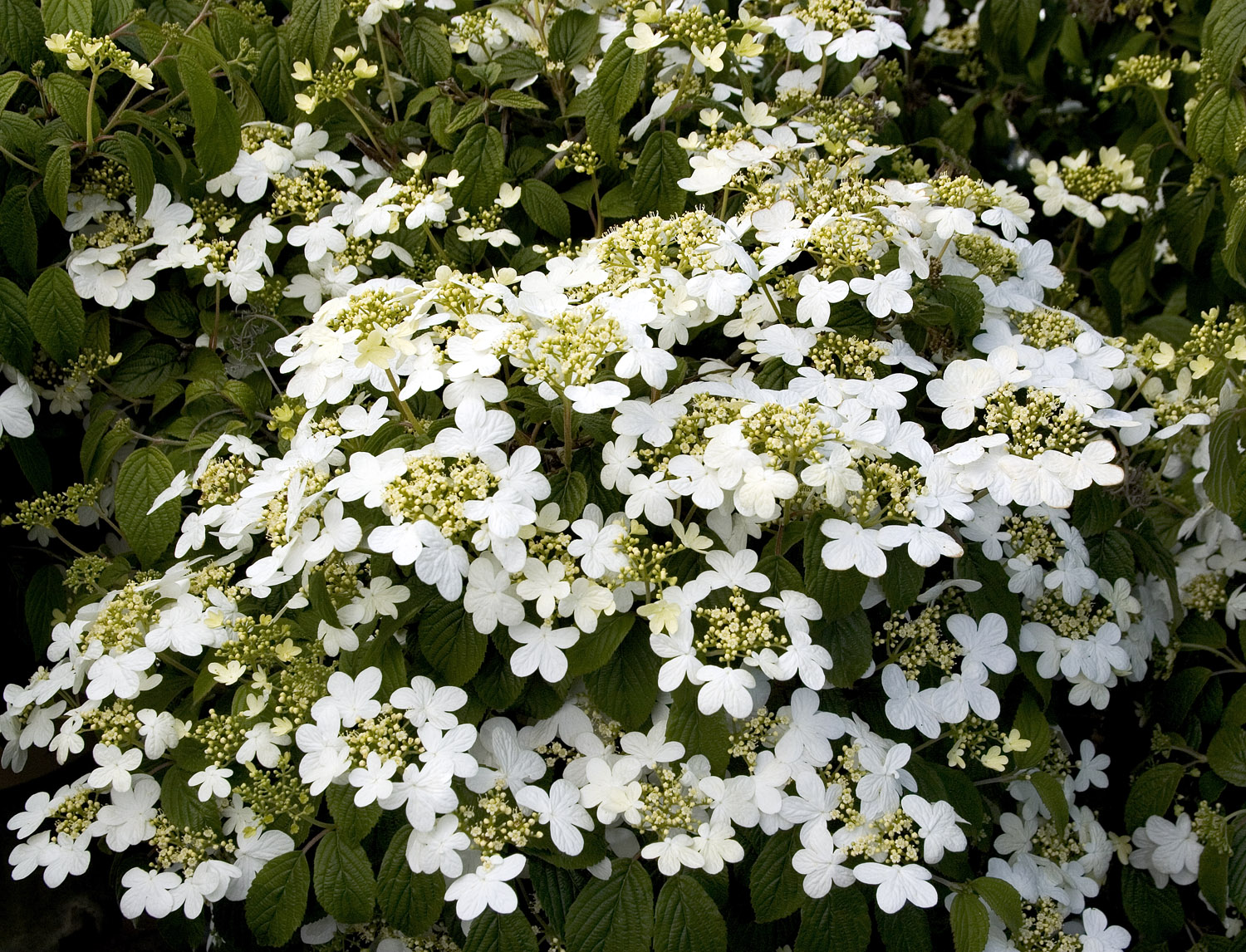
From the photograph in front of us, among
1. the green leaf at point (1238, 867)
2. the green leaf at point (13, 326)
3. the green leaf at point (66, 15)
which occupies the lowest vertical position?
the green leaf at point (1238, 867)

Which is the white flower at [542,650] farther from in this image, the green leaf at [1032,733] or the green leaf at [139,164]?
the green leaf at [139,164]

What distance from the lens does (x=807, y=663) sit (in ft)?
4.34

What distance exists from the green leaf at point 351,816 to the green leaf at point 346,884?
0.02m

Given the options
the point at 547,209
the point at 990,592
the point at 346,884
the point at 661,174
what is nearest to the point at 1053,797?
the point at 990,592

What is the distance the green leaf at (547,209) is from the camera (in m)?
1.91

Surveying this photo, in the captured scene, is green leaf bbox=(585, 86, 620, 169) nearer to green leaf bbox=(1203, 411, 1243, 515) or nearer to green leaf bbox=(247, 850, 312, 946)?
green leaf bbox=(1203, 411, 1243, 515)

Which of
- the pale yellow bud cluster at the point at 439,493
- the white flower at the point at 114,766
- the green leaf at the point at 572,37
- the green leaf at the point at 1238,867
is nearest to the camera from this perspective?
the pale yellow bud cluster at the point at 439,493

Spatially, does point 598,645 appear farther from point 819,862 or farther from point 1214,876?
point 1214,876

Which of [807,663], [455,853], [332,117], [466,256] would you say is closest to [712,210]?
[466,256]

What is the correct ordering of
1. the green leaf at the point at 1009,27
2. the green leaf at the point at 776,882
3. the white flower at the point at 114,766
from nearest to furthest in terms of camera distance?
the green leaf at the point at 776,882 → the white flower at the point at 114,766 → the green leaf at the point at 1009,27

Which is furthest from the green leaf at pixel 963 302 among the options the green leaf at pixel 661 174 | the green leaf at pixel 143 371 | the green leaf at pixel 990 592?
the green leaf at pixel 143 371

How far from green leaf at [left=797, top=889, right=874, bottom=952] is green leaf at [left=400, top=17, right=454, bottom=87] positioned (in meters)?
1.55

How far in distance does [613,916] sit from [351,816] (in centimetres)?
37

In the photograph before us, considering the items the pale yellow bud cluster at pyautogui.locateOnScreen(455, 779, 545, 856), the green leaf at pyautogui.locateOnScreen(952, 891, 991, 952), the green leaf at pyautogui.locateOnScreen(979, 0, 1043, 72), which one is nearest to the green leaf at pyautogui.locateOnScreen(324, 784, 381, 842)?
the pale yellow bud cluster at pyautogui.locateOnScreen(455, 779, 545, 856)
